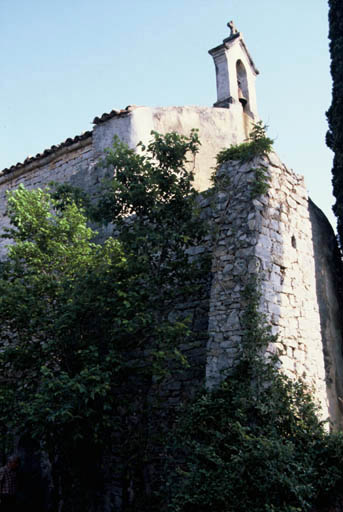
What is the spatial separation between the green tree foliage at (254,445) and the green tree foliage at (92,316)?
0.76 meters

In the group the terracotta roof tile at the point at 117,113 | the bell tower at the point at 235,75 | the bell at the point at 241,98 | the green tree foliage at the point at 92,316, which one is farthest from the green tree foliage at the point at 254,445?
the bell at the point at 241,98

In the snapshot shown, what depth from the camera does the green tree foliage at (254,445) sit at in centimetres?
437

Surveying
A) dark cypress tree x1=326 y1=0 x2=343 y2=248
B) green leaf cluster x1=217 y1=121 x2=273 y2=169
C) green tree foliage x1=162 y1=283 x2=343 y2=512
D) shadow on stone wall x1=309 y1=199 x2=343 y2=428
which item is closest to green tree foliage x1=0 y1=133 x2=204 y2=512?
green leaf cluster x1=217 y1=121 x2=273 y2=169

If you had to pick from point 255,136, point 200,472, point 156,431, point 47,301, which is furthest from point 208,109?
point 200,472

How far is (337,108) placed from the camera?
933cm

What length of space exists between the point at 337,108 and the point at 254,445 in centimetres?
713

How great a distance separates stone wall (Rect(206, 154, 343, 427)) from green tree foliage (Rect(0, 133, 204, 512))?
1.42 feet

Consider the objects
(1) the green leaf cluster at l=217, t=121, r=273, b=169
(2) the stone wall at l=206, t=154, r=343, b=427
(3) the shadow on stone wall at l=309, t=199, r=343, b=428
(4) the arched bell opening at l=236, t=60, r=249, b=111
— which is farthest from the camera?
(4) the arched bell opening at l=236, t=60, r=249, b=111

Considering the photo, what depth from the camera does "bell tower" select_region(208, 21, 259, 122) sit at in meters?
11.9

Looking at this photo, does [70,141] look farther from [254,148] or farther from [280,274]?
[280,274]

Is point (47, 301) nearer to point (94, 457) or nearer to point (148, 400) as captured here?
point (148, 400)

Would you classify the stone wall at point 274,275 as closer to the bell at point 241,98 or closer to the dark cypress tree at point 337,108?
the dark cypress tree at point 337,108

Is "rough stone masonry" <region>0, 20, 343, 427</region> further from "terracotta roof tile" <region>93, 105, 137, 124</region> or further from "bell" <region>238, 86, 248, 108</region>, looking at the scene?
"bell" <region>238, 86, 248, 108</region>

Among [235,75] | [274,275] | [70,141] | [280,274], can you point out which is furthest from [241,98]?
[274,275]
